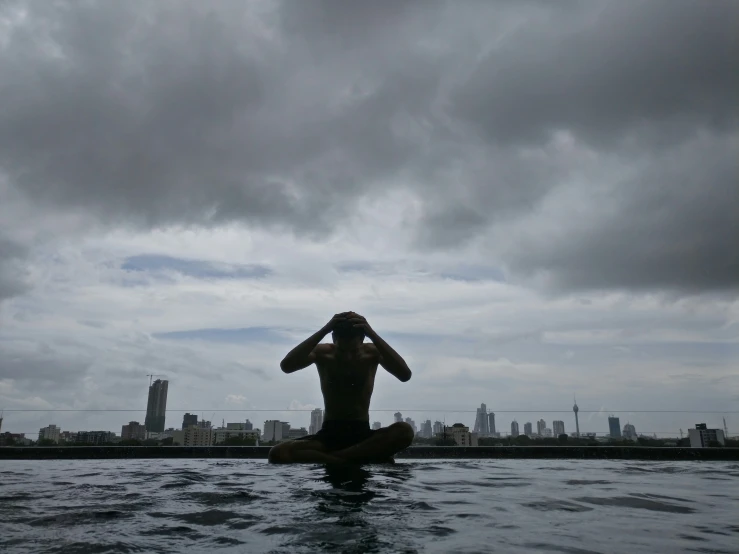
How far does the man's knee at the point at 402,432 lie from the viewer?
18.0 ft

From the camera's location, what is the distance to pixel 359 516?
2.66m

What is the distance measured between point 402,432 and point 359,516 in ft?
9.54

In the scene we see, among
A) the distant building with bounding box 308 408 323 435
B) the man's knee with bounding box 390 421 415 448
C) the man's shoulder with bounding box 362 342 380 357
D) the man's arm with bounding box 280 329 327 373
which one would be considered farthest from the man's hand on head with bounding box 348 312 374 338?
the distant building with bounding box 308 408 323 435

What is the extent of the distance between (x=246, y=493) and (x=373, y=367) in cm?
260

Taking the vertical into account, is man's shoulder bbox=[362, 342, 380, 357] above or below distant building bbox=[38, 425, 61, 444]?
above

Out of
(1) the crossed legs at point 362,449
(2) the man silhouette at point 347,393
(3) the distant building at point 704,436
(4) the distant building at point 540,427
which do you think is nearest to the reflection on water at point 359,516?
(1) the crossed legs at point 362,449

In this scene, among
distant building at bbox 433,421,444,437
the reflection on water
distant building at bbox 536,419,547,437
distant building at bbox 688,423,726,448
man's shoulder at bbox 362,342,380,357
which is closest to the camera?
the reflection on water

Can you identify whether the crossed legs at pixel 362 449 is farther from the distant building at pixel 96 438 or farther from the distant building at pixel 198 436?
the distant building at pixel 96 438

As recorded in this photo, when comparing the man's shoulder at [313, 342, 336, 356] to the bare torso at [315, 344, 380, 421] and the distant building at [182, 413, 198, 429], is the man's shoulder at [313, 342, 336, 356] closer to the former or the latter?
the bare torso at [315, 344, 380, 421]

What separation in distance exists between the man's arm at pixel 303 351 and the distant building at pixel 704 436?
11.4m

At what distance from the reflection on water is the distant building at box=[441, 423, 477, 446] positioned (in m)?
8.98

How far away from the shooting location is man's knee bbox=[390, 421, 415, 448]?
5.48 metres

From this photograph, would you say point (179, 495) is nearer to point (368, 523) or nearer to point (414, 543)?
point (368, 523)

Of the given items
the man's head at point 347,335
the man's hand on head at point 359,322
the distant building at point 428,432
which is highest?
the man's hand on head at point 359,322
